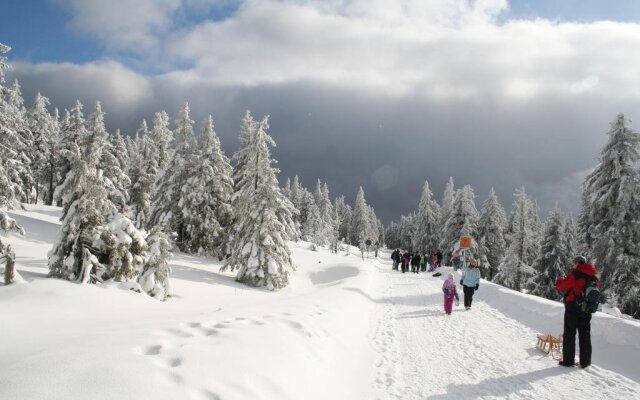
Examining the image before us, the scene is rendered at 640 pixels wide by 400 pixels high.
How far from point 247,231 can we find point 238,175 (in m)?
8.65

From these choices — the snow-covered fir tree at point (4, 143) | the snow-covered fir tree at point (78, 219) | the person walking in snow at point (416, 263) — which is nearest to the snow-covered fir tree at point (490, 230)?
the person walking in snow at point (416, 263)

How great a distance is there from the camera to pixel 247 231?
23406 millimetres

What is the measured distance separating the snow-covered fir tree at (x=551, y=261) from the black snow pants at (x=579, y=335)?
3556 centimetres

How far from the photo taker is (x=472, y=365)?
788cm

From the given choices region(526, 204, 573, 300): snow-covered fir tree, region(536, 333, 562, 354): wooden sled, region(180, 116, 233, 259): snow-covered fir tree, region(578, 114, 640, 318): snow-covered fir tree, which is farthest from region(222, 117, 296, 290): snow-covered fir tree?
region(526, 204, 573, 300): snow-covered fir tree

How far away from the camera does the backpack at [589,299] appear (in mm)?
7621

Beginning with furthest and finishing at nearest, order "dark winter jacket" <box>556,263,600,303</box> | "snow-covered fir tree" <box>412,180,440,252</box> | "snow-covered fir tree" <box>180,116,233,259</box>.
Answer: "snow-covered fir tree" <box>412,180,440,252</box> < "snow-covered fir tree" <box>180,116,233,259</box> < "dark winter jacket" <box>556,263,600,303</box>

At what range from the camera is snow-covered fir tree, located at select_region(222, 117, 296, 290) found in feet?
73.8

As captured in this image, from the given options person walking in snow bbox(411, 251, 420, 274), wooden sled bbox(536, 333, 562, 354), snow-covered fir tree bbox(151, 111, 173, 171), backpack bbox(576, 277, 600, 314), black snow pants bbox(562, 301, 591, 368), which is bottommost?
person walking in snow bbox(411, 251, 420, 274)

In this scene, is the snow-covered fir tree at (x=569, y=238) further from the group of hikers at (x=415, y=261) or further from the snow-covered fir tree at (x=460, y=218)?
the group of hikers at (x=415, y=261)

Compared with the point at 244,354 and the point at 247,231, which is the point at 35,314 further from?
the point at 247,231

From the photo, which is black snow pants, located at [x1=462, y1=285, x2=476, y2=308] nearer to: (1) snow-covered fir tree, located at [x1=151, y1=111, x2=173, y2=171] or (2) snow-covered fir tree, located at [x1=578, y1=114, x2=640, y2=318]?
(2) snow-covered fir tree, located at [x1=578, y1=114, x2=640, y2=318]

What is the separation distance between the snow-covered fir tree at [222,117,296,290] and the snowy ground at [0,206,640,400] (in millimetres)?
8145

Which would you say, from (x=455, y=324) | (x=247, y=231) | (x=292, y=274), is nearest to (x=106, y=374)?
(x=455, y=324)
